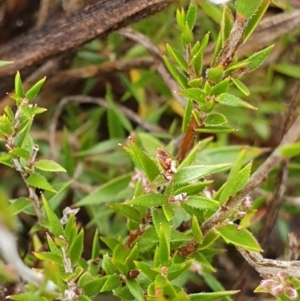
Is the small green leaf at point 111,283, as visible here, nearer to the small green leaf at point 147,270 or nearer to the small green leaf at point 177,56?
the small green leaf at point 147,270

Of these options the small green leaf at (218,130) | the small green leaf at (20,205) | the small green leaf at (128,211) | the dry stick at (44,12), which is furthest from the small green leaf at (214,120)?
the dry stick at (44,12)

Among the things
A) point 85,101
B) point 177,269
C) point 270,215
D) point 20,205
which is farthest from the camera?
point 85,101

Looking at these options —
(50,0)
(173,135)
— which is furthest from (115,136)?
(50,0)

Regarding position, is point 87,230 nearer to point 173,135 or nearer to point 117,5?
point 173,135

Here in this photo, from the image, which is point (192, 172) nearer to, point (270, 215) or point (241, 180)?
point (241, 180)

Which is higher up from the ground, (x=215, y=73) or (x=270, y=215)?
(x=215, y=73)

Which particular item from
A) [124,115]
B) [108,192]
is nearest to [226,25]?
[108,192]

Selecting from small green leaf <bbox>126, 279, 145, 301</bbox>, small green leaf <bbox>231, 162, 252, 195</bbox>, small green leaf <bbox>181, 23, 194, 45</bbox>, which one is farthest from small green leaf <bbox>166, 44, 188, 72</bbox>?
small green leaf <bbox>126, 279, 145, 301</bbox>
